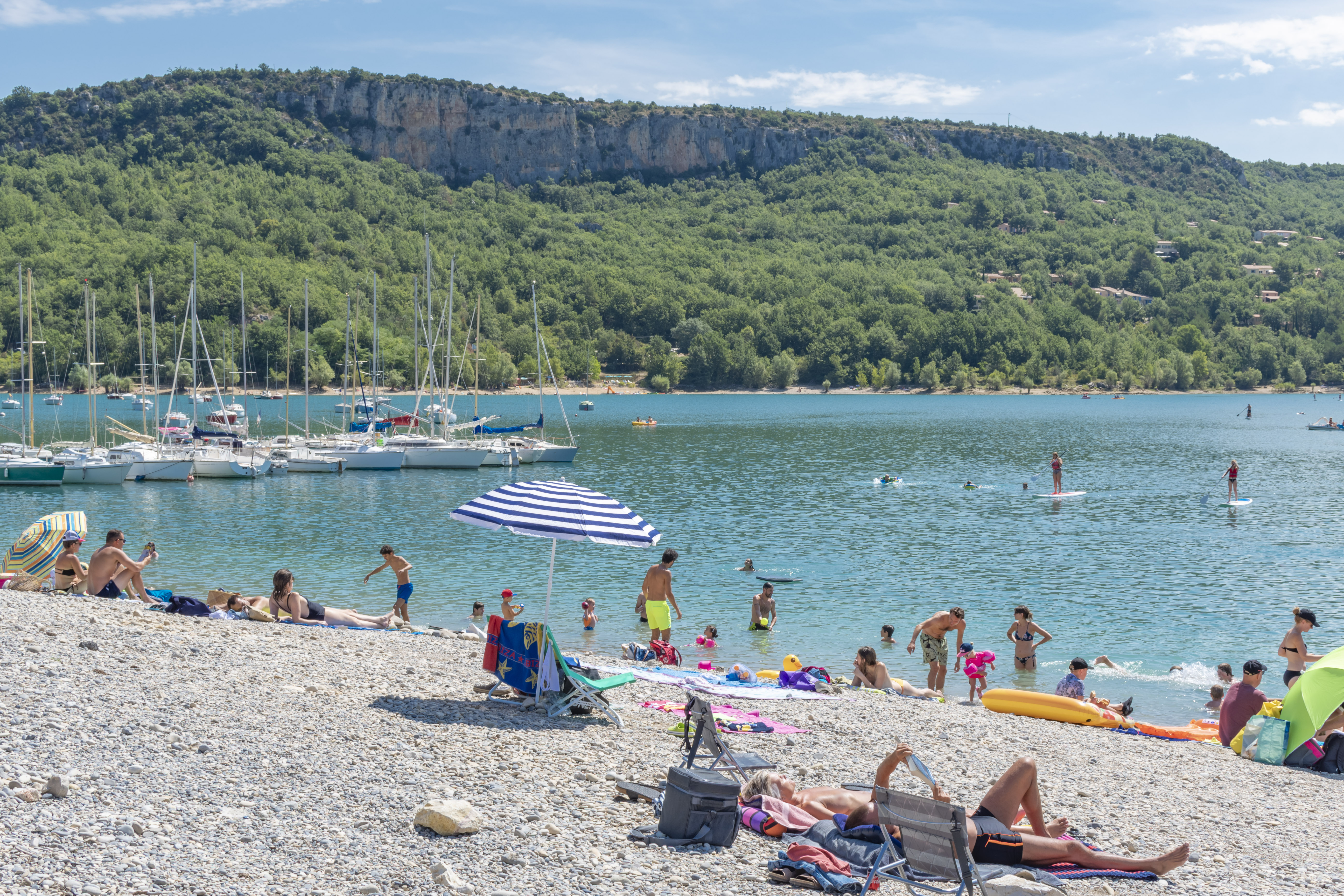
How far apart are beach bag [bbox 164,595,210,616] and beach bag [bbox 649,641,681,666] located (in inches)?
250

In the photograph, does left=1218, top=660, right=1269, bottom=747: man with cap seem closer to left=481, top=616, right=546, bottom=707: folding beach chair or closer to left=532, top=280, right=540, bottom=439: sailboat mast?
left=481, top=616, right=546, bottom=707: folding beach chair

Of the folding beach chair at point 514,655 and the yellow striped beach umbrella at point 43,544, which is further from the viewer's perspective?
the yellow striped beach umbrella at point 43,544

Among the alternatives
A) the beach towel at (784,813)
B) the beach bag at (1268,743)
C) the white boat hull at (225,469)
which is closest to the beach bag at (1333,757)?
the beach bag at (1268,743)

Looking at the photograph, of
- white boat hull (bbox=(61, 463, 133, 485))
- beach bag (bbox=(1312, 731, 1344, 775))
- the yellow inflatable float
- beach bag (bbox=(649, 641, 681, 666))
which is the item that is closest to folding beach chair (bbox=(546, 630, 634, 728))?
beach bag (bbox=(649, 641, 681, 666))

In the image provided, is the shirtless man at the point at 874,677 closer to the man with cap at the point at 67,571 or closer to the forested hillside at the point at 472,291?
the man with cap at the point at 67,571

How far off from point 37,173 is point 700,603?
18642cm

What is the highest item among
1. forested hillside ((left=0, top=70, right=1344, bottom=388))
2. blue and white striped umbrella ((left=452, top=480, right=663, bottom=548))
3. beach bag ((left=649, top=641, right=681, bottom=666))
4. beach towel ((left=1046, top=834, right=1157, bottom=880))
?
forested hillside ((left=0, top=70, right=1344, bottom=388))

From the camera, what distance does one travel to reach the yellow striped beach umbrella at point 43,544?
613 inches

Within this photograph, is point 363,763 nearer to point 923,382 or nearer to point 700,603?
point 700,603

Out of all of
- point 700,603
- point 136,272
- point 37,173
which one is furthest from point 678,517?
point 37,173

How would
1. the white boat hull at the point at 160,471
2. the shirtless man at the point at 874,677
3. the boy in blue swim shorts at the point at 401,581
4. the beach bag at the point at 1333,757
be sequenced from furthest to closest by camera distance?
the white boat hull at the point at 160,471
the boy in blue swim shorts at the point at 401,581
the shirtless man at the point at 874,677
the beach bag at the point at 1333,757

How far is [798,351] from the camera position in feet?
580

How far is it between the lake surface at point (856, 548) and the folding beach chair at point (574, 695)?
6730 mm

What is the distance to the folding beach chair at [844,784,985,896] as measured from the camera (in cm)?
566
